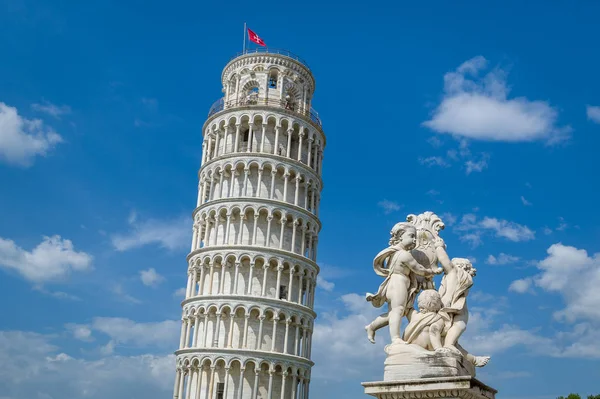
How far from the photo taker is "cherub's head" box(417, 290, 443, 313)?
8.23 meters

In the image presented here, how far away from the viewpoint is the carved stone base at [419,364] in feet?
25.0

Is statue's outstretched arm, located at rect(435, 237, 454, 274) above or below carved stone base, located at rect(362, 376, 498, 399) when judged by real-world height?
above

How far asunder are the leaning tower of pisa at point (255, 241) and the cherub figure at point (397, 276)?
4687cm

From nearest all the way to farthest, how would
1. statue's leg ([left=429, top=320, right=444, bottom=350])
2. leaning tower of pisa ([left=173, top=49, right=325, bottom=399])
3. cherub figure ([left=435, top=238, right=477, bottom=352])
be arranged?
statue's leg ([left=429, top=320, right=444, bottom=350]), cherub figure ([left=435, top=238, right=477, bottom=352]), leaning tower of pisa ([left=173, top=49, right=325, bottom=399])

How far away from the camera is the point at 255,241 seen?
2249 inches

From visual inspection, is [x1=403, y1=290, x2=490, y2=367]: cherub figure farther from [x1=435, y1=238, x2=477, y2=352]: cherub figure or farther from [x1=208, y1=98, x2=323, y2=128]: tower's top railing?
[x1=208, y1=98, x2=323, y2=128]: tower's top railing

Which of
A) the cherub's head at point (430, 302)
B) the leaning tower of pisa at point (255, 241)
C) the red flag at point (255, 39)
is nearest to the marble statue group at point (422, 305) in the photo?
the cherub's head at point (430, 302)

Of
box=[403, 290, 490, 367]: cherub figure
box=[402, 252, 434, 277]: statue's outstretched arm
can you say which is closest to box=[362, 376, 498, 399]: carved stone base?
box=[403, 290, 490, 367]: cherub figure

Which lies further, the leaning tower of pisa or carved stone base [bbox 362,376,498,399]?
the leaning tower of pisa

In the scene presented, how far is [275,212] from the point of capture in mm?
58094

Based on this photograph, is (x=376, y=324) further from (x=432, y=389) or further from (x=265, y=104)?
(x=265, y=104)

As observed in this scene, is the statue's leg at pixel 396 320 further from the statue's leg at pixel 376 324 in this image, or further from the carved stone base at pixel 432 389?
the carved stone base at pixel 432 389

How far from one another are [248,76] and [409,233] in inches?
2200

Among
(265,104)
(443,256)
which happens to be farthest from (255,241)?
(443,256)
